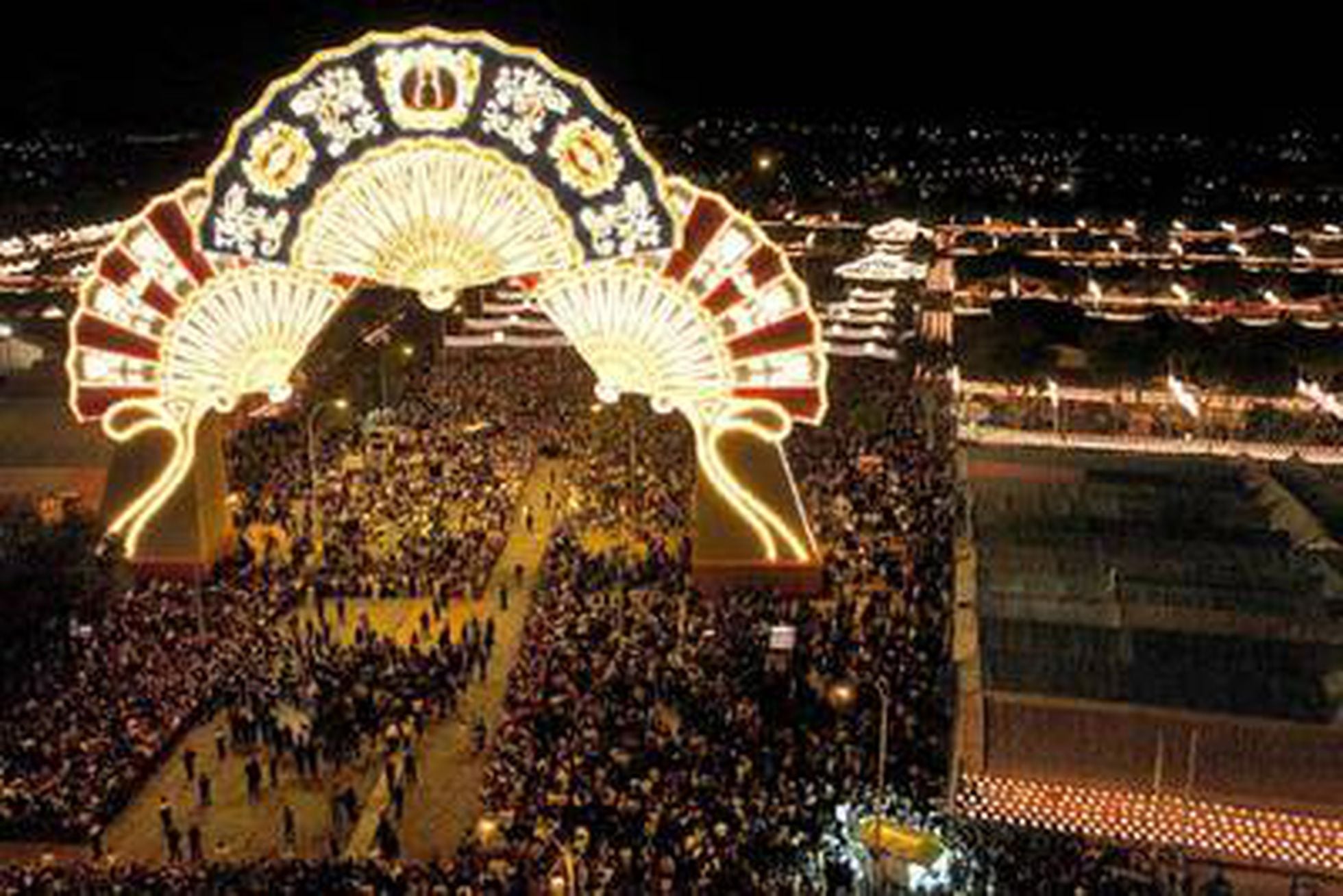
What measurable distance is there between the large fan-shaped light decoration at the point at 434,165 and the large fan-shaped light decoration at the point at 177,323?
3.60 feet

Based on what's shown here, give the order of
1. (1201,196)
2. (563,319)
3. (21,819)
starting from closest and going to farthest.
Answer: (21,819)
(563,319)
(1201,196)

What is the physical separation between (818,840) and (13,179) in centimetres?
9472

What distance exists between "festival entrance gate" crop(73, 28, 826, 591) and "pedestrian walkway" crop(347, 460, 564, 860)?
3.38m

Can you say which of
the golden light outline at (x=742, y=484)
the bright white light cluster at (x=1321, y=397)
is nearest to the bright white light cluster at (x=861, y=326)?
the bright white light cluster at (x=1321, y=397)

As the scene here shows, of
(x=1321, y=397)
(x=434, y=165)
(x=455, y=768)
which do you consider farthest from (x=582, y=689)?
(x=1321, y=397)

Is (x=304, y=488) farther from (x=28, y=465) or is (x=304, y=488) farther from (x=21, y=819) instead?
(x=21, y=819)

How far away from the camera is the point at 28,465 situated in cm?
2838

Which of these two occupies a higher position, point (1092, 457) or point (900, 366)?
point (900, 366)

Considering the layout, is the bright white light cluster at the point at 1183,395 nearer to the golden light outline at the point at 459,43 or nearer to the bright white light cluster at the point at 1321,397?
the bright white light cluster at the point at 1321,397

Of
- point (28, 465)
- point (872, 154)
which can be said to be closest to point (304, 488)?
point (28, 465)

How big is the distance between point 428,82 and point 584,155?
2565 millimetres

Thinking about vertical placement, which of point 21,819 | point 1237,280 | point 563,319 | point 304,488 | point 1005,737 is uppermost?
point 1237,280

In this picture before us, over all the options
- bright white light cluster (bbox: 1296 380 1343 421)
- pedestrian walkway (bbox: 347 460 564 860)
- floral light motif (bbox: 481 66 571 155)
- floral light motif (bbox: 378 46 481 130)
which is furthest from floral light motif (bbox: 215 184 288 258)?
bright white light cluster (bbox: 1296 380 1343 421)

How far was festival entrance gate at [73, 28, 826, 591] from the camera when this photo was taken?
67.2ft
